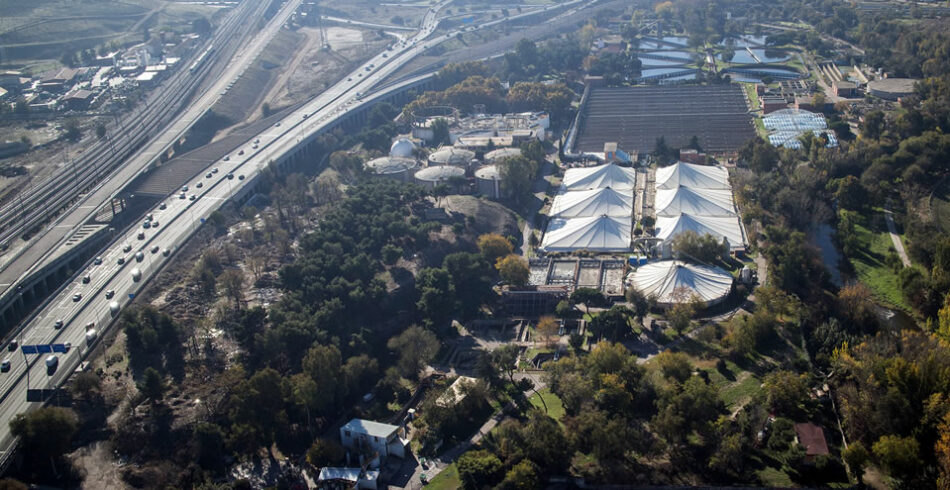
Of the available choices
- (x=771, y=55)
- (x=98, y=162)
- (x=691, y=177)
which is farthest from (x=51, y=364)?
(x=771, y=55)

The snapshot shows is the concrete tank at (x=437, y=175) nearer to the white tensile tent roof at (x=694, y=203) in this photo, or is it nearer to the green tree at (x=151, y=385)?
the white tensile tent roof at (x=694, y=203)

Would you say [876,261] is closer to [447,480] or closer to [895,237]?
[895,237]

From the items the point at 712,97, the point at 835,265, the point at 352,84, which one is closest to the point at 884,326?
the point at 835,265

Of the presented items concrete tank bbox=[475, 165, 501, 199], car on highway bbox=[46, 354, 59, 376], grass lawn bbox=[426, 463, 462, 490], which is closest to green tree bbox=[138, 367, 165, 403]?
car on highway bbox=[46, 354, 59, 376]

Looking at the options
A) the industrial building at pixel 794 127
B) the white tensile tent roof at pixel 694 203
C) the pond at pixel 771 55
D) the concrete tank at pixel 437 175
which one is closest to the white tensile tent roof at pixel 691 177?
the white tensile tent roof at pixel 694 203

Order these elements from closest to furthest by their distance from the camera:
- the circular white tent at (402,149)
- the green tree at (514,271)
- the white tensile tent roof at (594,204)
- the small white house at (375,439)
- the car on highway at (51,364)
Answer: the small white house at (375,439), the car on highway at (51,364), the green tree at (514,271), the white tensile tent roof at (594,204), the circular white tent at (402,149)

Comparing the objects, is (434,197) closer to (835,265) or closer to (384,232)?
(384,232)

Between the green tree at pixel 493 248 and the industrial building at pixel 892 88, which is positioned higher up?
the industrial building at pixel 892 88
